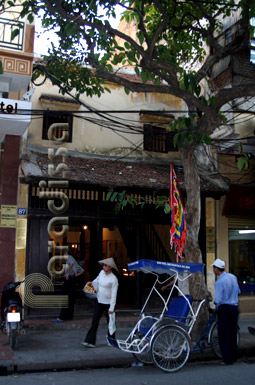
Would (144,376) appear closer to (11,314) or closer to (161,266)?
(161,266)

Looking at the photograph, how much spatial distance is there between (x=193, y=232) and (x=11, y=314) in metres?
3.87

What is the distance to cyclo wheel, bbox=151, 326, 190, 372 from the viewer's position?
6289mm

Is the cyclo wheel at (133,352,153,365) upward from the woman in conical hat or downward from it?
downward

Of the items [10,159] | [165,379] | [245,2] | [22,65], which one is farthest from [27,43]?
[165,379]

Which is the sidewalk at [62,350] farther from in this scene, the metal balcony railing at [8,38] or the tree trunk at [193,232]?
the metal balcony railing at [8,38]

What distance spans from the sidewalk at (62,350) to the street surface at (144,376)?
0.20 meters

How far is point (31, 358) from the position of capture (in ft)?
22.1

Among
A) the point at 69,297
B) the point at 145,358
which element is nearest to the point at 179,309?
the point at 145,358

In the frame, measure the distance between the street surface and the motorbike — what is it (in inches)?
45.9

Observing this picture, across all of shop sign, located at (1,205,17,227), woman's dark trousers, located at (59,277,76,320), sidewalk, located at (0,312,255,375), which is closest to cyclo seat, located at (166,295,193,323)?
sidewalk, located at (0,312,255,375)

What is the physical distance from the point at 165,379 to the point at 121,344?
3.03 ft

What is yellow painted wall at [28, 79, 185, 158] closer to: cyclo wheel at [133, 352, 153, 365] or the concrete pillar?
the concrete pillar

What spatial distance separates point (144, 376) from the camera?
6129mm

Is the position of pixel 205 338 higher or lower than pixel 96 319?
lower
